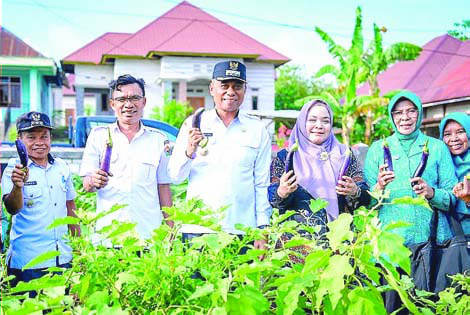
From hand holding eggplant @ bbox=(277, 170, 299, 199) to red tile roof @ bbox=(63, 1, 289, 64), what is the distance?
18.1 meters

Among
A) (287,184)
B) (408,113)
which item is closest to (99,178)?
(287,184)

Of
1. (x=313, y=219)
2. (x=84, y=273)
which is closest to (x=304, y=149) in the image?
(x=313, y=219)

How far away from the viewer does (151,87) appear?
21.7 metres

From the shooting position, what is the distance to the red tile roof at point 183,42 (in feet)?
68.1

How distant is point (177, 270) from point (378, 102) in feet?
42.4

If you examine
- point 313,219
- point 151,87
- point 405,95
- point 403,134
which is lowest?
point 313,219

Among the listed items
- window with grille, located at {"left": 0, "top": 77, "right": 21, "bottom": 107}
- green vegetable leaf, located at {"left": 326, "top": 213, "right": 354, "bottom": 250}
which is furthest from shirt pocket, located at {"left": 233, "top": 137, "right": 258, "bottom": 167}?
window with grille, located at {"left": 0, "top": 77, "right": 21, "bottom": 107}

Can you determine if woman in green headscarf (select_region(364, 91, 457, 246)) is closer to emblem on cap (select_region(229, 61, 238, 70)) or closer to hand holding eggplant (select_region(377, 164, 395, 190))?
hand holding eggplant (select_region(377, 164, 395, 190))

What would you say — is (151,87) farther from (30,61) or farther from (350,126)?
(350,126)

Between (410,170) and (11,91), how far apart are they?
19.6 meters

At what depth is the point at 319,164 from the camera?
114 inches

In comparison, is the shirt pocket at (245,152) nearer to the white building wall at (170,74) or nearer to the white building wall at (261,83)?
the white building wall at (170,74)

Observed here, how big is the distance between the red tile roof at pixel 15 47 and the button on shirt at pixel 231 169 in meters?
18.3

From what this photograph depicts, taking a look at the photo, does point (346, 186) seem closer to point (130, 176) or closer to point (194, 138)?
point (194, 138)
